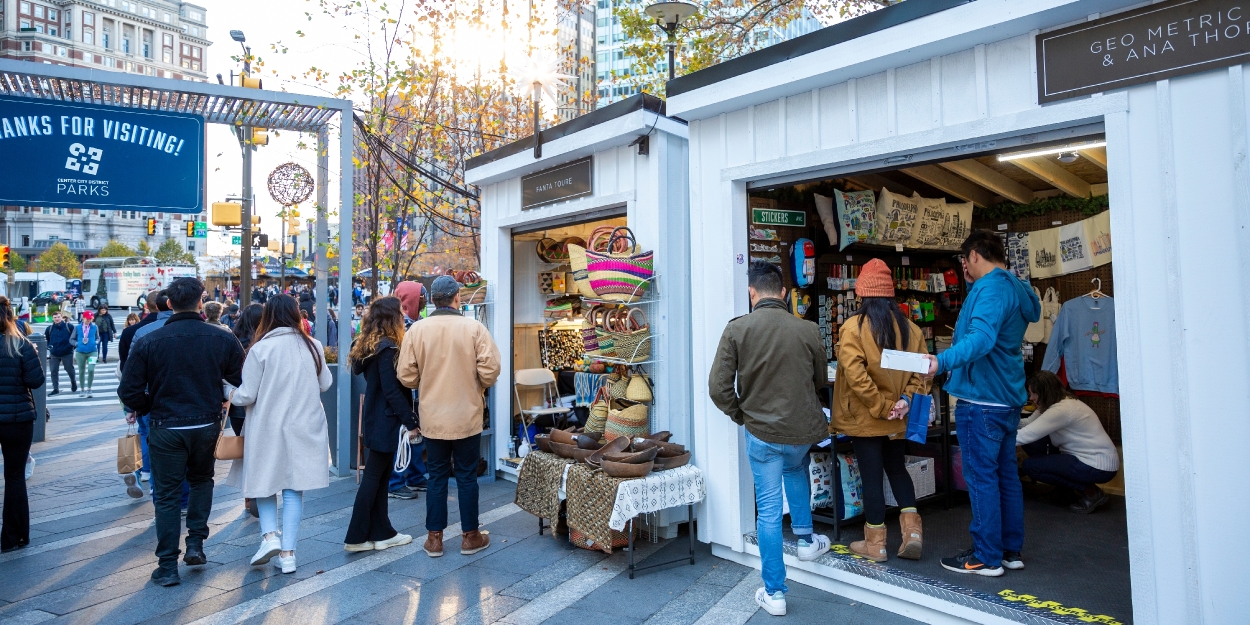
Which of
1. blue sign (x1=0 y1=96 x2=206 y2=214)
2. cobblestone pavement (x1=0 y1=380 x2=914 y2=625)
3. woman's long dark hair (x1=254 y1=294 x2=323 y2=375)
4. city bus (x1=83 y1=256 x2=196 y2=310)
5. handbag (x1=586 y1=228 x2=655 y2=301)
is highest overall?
city bus (x1=83 y1=256 x2=196 y2=310)

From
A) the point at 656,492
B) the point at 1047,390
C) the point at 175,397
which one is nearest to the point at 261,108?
the point at 175,397

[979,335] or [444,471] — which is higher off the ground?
[979,335]

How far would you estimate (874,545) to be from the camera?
438cm

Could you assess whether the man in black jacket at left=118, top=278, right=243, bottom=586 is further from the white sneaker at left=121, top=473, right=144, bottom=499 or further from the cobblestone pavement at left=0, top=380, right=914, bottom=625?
the white sneaker at left=121, top=473, right=144, bottom=499

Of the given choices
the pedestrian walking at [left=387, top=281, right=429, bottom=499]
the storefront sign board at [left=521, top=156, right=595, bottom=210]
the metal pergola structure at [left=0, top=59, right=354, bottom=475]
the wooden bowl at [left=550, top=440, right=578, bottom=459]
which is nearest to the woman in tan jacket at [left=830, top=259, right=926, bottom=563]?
the wooden bowl at [left=550, top=440, right=578, bottom=459]

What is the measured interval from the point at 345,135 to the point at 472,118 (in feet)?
20.1

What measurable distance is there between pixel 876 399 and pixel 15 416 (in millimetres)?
5745

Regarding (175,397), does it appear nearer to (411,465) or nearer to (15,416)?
(15,416)

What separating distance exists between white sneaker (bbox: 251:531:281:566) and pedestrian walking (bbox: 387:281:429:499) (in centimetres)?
175

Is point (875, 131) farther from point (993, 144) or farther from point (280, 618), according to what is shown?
point (280, 618)

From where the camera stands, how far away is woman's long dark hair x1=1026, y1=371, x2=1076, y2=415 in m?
5.68

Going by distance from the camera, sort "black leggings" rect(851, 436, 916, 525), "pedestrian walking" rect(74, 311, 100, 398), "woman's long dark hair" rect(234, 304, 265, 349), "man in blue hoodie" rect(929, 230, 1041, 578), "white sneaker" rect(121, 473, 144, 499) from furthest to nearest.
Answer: "pedestrian walking" rect(74, 311, 100, 398) < "white sneaker" rect(121, 473, 144, 499) < "woman's long dark hair" rect(234, 304, 265, 349) < "black leggings" rect(851, 436, 916, 525) < "man in blue hoodie" rect(929, 230, 1041, 578)

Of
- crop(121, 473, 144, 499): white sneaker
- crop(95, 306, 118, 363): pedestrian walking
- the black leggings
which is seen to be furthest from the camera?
crop(95, 306, 118, 363): pedestrian walking

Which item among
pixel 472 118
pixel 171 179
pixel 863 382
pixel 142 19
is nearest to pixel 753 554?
pixel 863 382
